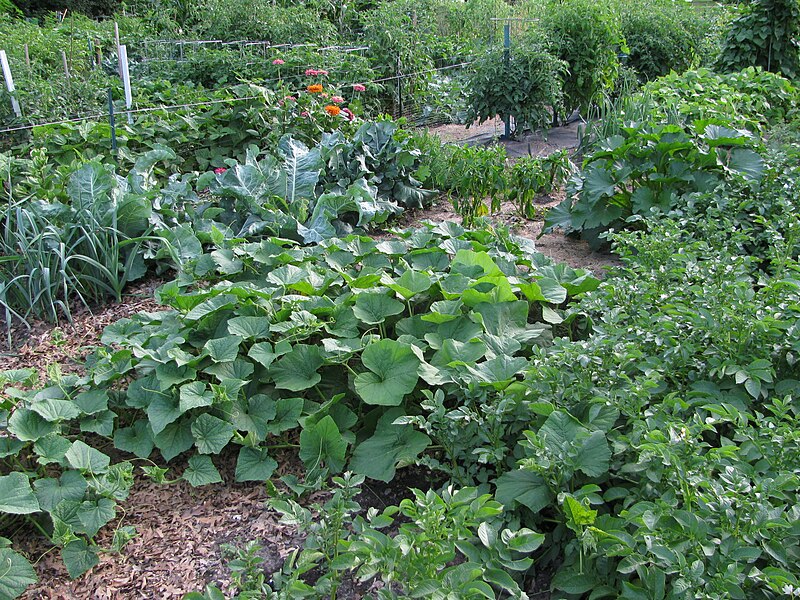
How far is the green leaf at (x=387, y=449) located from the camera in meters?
2.42

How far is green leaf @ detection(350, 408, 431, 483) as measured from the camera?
2420mm

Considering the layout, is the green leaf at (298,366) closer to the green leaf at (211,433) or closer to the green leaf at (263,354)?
the green leaf at (263,354)

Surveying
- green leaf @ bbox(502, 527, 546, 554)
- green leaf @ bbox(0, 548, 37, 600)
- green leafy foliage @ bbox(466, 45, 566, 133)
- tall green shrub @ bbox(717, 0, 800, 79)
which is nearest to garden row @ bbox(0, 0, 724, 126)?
green leafy foliage @ bbox(466, 45, 566, 133)

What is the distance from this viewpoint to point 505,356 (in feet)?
8.29

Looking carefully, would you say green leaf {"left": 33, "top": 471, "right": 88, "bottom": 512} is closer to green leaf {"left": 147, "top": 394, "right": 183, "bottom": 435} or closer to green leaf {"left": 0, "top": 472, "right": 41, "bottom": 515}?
green leaf {"left": 0, "top": 472, "right": 41, "bottom": 515}

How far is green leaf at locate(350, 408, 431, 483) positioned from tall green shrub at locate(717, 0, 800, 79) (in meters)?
6.74

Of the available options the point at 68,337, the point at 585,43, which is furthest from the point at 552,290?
the point at 585,43

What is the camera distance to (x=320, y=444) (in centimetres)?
249

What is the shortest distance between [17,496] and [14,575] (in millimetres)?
237

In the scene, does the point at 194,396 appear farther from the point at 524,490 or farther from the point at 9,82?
the point at 9,82

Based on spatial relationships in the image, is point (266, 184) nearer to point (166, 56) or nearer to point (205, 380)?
point (205, 380)

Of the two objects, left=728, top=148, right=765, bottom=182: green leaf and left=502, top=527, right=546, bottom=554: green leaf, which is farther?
left=728, top=148, right=765, bottom=182: green leaf

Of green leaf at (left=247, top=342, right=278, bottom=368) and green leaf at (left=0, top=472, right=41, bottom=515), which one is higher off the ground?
green leaf at (left=247, top=342, right=278, bottom=368)

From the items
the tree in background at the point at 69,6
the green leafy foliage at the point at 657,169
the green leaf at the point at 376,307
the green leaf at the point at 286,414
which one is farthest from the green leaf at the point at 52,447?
the tree in background at the point at 69,6
